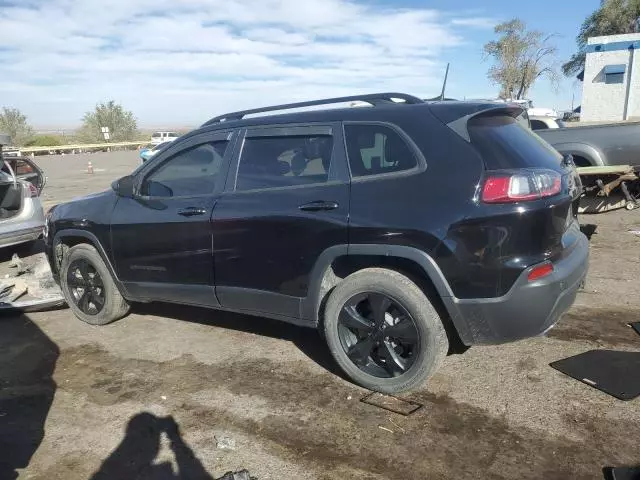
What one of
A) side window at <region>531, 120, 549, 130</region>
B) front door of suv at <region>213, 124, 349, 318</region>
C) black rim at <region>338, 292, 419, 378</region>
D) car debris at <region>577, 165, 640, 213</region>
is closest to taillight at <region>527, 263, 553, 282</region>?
black rim at <region>338, 292, 419, 378</region>

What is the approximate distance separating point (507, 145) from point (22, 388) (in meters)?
3.70

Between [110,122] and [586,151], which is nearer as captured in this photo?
[586,151]

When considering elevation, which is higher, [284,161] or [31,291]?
[284,161]

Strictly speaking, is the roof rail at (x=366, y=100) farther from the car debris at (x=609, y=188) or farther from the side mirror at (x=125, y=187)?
the car debris at (x=609, y=188)

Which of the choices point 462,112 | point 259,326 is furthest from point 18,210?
point 462,112

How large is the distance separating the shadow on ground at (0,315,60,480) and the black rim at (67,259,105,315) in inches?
17.3

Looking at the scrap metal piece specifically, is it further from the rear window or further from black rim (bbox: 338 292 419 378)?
the rear window

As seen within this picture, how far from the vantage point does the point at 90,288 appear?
514cm

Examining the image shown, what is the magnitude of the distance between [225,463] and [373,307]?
4.19ft

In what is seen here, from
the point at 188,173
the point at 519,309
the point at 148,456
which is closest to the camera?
the point at 148,456

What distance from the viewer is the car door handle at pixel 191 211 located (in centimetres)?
414

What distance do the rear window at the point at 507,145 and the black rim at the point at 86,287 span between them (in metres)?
3.56

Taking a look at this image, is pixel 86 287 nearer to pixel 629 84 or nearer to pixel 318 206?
pixel 318 206

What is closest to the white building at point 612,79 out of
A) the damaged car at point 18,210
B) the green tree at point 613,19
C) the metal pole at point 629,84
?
the metal pole at point 629,84
